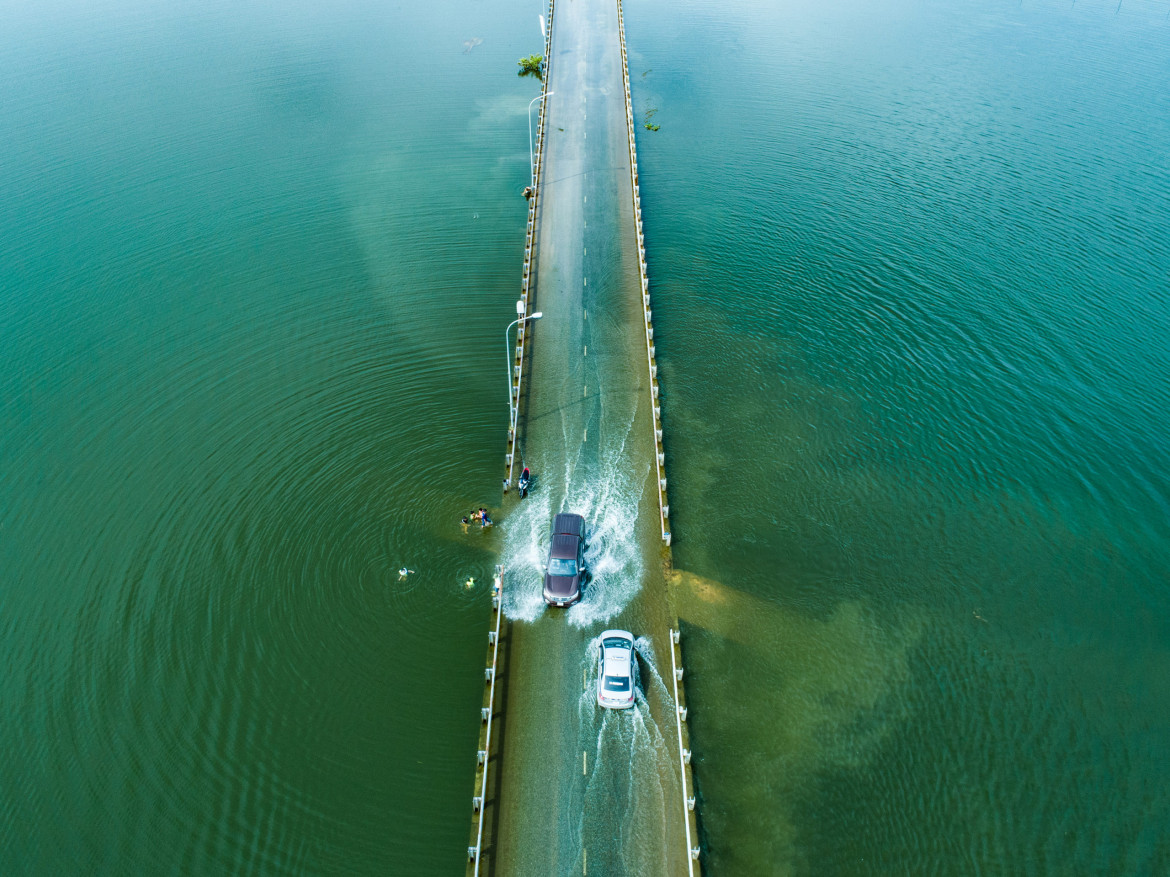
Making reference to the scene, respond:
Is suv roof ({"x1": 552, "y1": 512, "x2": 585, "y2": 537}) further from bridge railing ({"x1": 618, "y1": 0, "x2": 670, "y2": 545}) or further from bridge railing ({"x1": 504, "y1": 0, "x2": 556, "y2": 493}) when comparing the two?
bridge railing ({"x1": 504, "y1": 0, "x2": 556, "y2": 493})

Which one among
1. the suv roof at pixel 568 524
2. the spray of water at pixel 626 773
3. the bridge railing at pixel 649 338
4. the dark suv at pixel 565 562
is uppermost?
the bridge railing at pixel 649 338

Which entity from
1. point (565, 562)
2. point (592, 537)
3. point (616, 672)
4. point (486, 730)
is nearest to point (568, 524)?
point (592, 537)

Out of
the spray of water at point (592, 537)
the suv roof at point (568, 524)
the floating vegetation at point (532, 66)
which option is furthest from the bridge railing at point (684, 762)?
the floating vegetation at point (532, 66)

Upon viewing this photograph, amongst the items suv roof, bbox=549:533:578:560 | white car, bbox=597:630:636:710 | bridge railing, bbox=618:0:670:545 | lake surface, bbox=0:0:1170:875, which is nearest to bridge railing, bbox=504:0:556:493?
lake surface, bbox=0:0:1170:875

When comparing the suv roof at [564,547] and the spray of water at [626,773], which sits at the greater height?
the suv roof at [564,547]

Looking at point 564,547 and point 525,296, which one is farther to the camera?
point 525,296

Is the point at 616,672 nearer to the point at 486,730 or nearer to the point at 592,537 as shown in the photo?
the point at 486,730

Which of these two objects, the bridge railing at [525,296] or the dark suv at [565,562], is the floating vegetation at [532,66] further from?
the dark suv at [565,562]

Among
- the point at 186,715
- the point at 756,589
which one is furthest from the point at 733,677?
the point at 186,715
